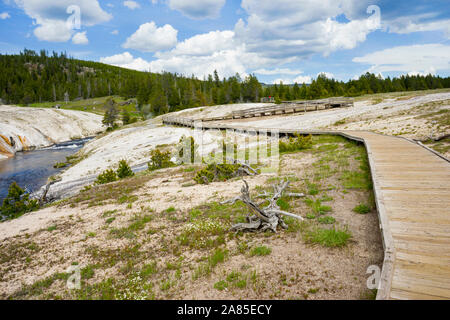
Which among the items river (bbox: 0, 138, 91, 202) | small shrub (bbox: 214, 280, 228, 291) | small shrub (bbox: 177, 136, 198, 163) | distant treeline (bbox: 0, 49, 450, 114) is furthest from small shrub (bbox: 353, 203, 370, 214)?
distant treeline (bbox: 0, 49, 450, 114)

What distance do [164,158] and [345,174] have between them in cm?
1615

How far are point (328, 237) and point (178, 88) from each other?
125687 millimetres

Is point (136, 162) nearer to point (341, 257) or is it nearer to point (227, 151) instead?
point (227, 151)

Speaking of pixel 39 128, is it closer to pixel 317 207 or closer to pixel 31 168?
pixel 31 168

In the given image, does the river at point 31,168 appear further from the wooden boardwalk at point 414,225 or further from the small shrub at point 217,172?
the wooden boardwalk at point 414,225

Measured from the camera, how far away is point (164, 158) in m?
24.6

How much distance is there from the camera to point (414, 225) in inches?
264

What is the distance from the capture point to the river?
27891mm

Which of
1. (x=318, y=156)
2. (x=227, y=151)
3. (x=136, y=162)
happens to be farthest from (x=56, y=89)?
(x=318, y=156)

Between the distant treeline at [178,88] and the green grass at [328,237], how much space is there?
77.8 meters
